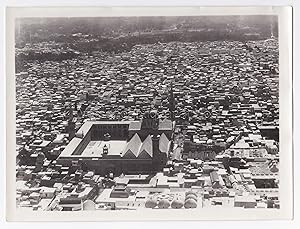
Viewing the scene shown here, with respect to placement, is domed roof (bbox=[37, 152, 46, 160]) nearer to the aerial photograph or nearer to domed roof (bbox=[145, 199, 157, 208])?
the aerial photograph

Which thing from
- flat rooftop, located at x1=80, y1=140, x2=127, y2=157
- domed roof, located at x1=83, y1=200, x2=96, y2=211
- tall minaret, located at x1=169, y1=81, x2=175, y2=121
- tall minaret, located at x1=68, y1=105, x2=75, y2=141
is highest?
tall minaret, located at x1=169, y1=81, x2=175, y2=121

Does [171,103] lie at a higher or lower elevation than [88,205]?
higher

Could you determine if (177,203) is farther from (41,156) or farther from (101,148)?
(41,156)

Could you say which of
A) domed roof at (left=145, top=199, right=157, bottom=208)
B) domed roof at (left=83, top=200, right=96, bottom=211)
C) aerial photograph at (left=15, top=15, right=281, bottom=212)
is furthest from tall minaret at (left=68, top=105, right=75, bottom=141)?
domed roof at (left=145, top=199, right=157, bottom=208)

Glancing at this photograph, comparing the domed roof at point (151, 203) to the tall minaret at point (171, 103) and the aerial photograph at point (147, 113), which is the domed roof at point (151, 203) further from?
the tall minaret at point (171, 103)

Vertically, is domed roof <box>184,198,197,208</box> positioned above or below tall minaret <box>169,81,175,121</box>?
below

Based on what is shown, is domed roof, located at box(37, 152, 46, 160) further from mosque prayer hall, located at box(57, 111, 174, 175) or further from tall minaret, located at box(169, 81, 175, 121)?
tall minaret, located at box(169, 81, 175, 121)

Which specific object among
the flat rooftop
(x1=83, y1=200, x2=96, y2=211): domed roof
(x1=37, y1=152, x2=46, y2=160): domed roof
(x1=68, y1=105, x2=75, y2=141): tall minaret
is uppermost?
(x1=68, y1=105, x2=75, y2=141): tall minaret

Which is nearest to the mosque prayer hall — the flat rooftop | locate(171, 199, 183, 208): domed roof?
the flat rooftop

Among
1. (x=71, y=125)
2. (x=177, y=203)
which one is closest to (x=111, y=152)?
(x=71, y=125)
